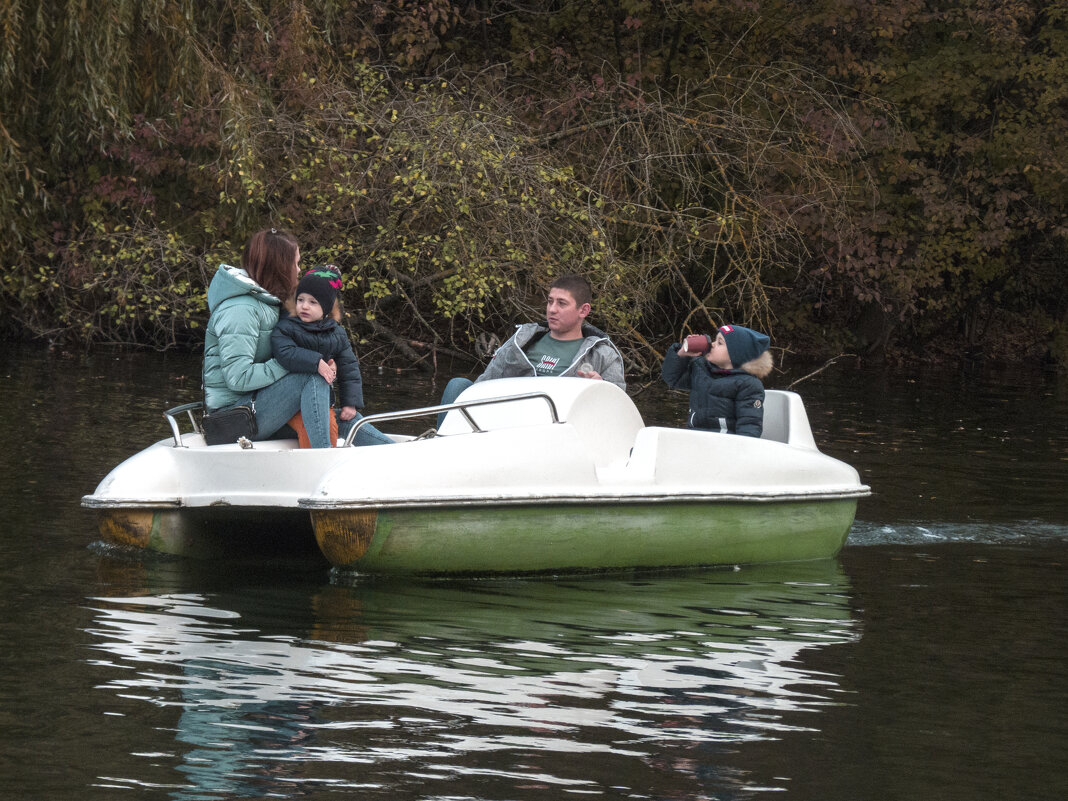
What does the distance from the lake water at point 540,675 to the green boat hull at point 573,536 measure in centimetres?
10

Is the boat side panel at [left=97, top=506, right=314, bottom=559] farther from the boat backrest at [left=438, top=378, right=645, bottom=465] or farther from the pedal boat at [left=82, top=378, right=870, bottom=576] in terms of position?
the boat backrest at [left=438, top=378, right=645, bottom=465]

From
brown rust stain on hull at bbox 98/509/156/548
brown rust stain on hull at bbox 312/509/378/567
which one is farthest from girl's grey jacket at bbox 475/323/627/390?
brown rust stain on hull at bbox 98/509/156/548

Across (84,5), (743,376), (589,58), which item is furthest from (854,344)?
(743,376)

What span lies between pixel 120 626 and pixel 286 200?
501 inches

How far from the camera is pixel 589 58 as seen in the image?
22391 mm

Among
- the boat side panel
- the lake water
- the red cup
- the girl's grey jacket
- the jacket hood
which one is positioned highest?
the jacket hood

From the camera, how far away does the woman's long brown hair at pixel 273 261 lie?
291 inches

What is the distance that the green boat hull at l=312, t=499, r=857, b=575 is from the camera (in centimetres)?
672

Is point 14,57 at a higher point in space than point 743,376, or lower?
higher

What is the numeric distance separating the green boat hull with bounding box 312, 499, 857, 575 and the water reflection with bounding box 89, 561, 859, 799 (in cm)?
12

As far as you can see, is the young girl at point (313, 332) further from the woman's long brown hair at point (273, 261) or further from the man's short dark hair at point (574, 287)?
the man's short dark hair at point (574, 287)

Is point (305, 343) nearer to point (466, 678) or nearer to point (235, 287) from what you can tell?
point (235, 287)

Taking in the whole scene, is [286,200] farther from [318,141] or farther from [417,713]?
[417,713]

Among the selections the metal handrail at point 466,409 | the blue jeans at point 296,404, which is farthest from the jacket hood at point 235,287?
the metal handrail at point 466,409
